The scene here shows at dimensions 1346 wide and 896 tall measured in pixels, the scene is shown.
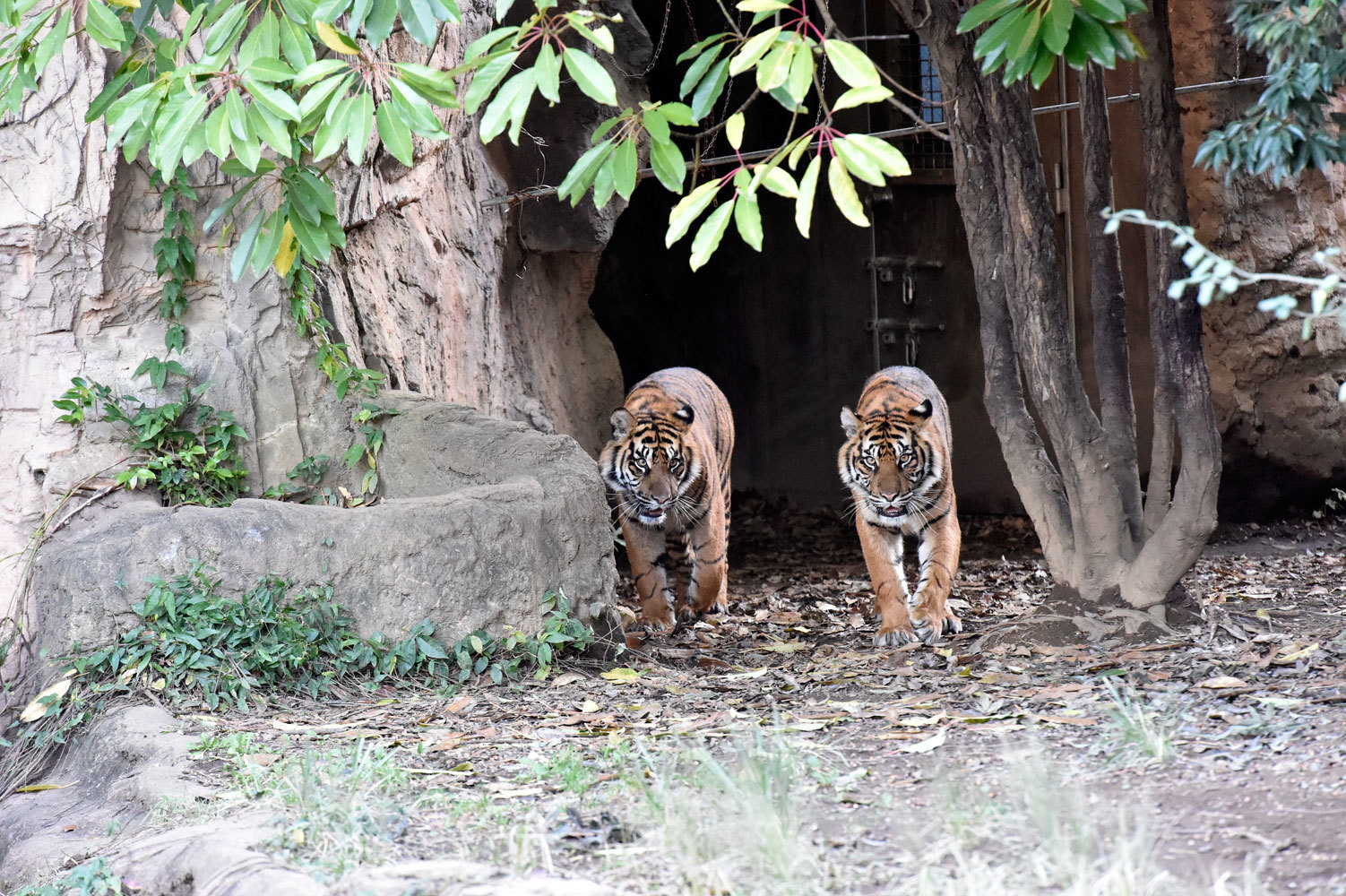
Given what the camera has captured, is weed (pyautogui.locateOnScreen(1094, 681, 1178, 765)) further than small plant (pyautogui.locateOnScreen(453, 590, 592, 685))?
No

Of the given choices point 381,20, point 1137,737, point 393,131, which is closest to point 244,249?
point 393,131

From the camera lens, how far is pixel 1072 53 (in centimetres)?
264

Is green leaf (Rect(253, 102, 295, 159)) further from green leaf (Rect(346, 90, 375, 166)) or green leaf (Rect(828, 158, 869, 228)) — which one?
green leaf (Rect(828, 158, 869, 228))

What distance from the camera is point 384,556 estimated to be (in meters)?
4.39

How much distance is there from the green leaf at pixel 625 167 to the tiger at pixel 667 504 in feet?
12.4

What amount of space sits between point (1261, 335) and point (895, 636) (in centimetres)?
383

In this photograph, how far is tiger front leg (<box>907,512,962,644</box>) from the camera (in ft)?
17.6

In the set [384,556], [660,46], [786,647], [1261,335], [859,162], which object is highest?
[660,46]

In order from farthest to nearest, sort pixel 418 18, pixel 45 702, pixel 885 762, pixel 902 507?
pixel 902 507
pixel 45 702
pixel 885 762
pixel 418 18

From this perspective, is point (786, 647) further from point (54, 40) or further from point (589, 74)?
point (54, 40)

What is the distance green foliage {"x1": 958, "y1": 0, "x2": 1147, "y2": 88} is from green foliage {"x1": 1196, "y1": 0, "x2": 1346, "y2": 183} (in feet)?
1.67

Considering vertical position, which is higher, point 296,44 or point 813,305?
point 296,44

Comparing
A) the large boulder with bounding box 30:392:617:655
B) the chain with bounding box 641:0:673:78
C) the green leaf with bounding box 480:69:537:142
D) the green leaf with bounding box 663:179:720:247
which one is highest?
the chain with bounding box 641:0:673:78

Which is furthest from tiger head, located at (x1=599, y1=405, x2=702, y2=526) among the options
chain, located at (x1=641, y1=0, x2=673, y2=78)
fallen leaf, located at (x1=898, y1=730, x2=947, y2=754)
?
fallen leaf, located at (x1=898, y1=730, x2=947, y2=754)
